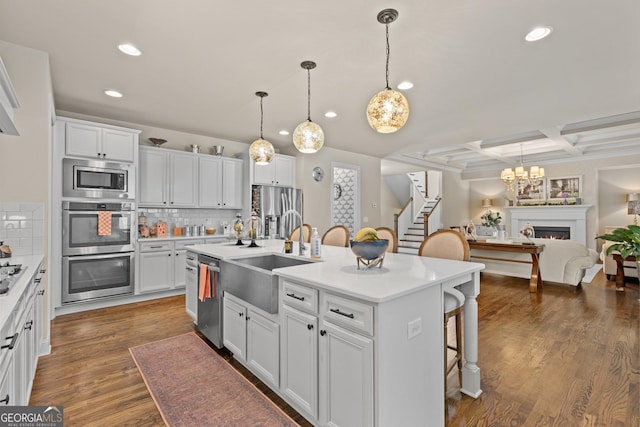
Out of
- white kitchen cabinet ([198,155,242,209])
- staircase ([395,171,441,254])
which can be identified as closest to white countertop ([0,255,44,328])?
white kitchen cabinet ([198,155,242,209])

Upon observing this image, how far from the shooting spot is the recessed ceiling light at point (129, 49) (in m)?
2.63

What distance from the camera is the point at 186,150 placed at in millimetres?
5293

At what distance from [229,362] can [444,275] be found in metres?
1.93

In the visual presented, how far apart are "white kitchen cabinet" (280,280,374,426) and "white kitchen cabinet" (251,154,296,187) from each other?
382 cm

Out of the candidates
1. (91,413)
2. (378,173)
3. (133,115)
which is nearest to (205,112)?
(133,115)

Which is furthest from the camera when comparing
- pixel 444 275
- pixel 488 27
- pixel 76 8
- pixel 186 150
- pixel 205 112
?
pixel 186 150

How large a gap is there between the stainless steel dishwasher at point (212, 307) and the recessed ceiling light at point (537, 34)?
10.5ft

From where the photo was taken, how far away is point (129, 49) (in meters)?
2.69

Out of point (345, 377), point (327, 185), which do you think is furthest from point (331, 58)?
point (327, 185)

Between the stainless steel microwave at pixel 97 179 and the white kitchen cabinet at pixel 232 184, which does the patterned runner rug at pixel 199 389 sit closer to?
the stainless steel microwave at pixel 97 179

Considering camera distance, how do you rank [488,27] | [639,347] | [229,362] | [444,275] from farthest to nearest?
[639,347]
[229,362]
[488,27]
[444,275]

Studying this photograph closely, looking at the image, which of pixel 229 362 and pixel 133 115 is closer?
pixel 229 362

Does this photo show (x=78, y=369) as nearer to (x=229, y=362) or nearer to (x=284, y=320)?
(x=229, y=362)

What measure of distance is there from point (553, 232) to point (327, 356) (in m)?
9.59
